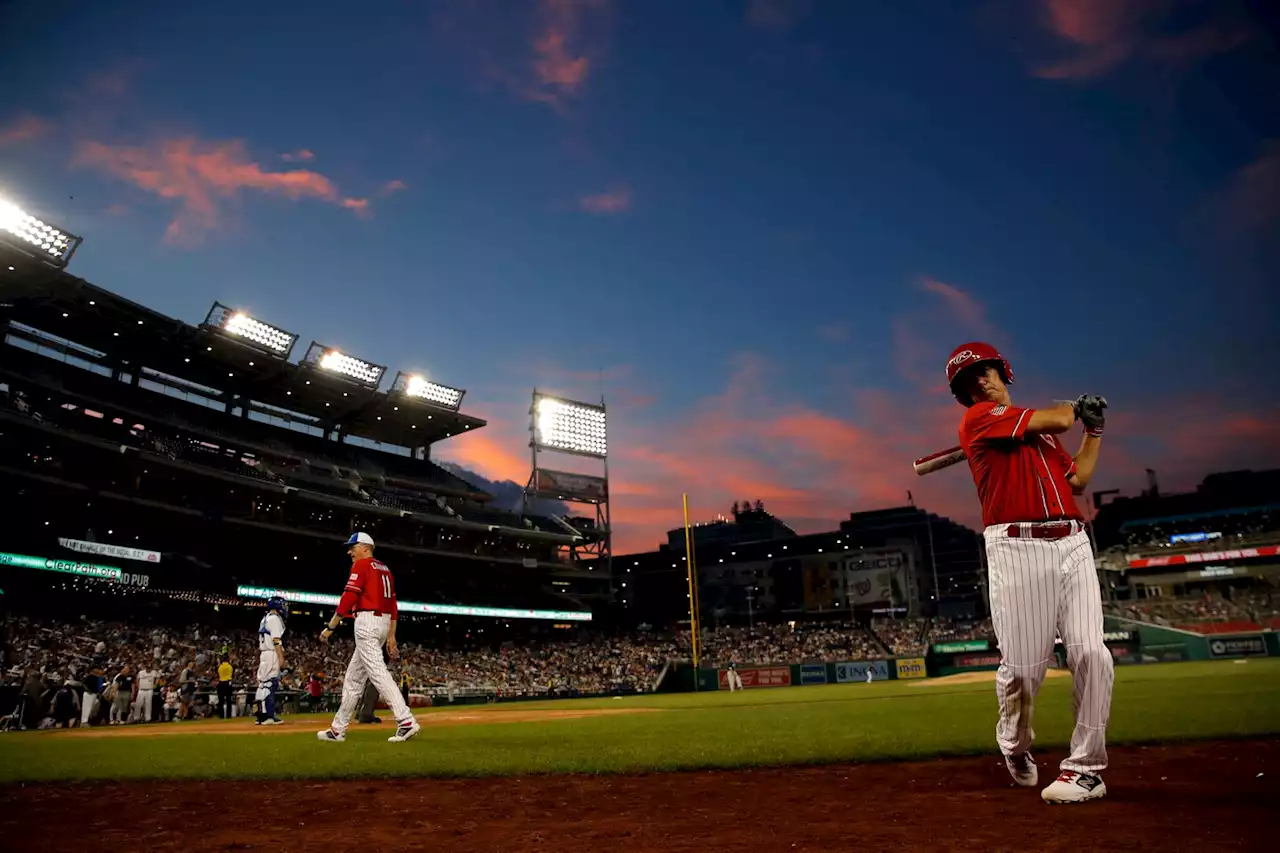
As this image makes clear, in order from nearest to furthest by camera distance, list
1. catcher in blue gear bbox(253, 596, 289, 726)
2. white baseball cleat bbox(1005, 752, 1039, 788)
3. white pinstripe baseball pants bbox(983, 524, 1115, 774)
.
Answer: white pinstripe baseball pants bbox(983, 524, 1115, 774), white baseball cleat bbox(1005, 752, 1039, 788), catcher in blue gear bbox(253, 596, 289, 726)

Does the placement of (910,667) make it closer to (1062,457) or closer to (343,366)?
(343,366)

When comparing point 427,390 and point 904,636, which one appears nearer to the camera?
point 427,390

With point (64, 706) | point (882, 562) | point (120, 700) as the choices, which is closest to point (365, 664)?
point (64, 706)

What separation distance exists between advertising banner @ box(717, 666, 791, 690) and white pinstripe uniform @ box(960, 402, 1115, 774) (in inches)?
1298

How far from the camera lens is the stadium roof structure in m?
31.8

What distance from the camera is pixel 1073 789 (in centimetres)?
384

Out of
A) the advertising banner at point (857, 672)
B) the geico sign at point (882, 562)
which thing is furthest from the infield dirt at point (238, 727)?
the geico sign at point (882, 562)

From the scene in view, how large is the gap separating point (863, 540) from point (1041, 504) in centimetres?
7699

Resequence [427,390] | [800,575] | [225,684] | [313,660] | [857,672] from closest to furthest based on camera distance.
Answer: [225,684], [313,660], [857,672], [427,390], [800,575]

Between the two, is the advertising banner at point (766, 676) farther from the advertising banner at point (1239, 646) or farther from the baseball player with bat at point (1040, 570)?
the baseball player with bat at point (1040, 570)

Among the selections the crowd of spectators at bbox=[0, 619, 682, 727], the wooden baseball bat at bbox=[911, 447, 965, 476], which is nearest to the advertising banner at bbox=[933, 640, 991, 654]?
the crowd of spectators at bbox=[0, 619, 682, 727]

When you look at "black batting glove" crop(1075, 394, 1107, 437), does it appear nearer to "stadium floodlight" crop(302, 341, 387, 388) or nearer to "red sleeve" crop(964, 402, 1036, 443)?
"red sleeve" crop(964, 402, 1036, 443)

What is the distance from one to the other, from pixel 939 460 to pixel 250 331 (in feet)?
130

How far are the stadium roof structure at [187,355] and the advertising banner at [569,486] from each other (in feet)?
20.9
